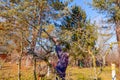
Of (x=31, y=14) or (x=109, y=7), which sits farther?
(x=109, y=7)

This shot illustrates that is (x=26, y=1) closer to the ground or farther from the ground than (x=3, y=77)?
farther from the ground

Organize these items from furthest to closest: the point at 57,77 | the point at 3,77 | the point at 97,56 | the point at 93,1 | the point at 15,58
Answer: the point at 93,1 < the point at 3,77 < the point at 15,58 < the point at 97,56 < the point at 57,77

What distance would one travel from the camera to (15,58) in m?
10.7

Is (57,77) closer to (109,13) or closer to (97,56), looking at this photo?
(97,56)

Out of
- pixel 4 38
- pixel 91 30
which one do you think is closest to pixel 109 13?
pixel 4 38

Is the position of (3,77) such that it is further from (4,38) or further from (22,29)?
(22,29)

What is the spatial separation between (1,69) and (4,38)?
304cm

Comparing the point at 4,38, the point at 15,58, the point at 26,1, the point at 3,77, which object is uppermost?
the point at 26,1

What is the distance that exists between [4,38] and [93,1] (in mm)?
5406

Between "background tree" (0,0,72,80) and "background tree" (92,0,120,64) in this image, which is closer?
"background tree" (0,0,72,80)

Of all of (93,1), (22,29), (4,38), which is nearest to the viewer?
(22,29)

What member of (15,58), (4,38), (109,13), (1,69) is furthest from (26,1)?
(109,13)

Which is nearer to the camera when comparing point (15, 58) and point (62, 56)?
point (62, 56)

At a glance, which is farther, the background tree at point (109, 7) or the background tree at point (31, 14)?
the background tree at point (109, 7)
